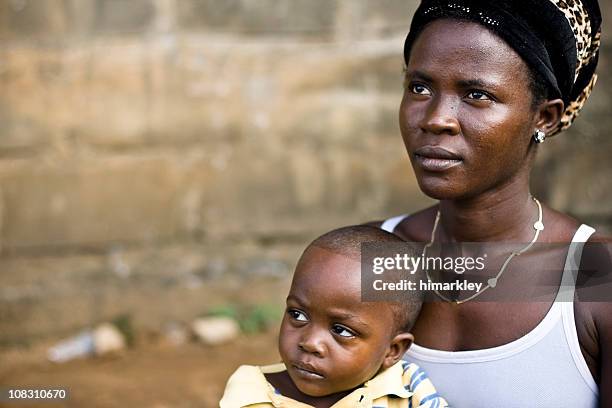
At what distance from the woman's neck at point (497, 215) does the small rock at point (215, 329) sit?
2.94 meters

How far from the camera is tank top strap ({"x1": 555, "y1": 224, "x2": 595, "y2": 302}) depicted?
265 centimetres

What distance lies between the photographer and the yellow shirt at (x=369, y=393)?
2.61 m

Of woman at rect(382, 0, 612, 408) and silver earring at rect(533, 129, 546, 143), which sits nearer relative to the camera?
woman at rect(382, 0, 612, 408)

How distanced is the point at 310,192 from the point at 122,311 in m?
1.29

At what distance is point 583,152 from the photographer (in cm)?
582

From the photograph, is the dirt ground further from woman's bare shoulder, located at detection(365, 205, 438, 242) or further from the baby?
the baby

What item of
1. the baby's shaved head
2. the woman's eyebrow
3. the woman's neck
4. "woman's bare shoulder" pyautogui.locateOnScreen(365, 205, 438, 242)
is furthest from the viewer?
"woman's bare shoulder" pyautogui.locateOnScreen(365, 205, 438, 242)

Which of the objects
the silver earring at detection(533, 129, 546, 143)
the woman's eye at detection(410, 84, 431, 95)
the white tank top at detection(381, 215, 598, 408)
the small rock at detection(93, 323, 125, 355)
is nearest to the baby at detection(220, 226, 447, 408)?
the white tank top at detection(381, 215, 598, 408)

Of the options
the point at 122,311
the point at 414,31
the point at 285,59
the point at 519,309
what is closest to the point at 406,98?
the point at 414,31

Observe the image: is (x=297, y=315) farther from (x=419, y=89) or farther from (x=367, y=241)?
(x=419, y=89)

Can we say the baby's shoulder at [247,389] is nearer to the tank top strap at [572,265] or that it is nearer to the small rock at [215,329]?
the tank top strap at [572,265]

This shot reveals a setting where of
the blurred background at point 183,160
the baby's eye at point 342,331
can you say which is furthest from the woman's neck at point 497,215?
the blurred background at point 183,160

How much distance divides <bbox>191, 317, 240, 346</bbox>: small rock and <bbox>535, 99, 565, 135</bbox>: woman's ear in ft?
10.6

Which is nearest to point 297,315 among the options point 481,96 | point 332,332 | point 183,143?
point 332,332
